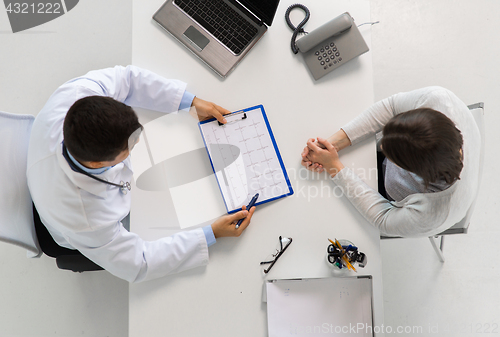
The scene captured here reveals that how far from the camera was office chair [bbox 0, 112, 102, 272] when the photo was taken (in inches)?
40.3

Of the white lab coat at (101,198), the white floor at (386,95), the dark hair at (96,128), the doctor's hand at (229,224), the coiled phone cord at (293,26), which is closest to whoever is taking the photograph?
the dark hair at (96,128)

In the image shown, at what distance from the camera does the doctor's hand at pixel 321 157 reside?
43.6 inches

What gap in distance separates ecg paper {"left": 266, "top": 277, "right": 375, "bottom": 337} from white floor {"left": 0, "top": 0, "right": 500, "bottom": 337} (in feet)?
2.64

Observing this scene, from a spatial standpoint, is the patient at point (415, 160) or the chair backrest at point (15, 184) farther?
the chair backrest at point (15, 184)

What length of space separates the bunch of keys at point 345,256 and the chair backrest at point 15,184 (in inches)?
38.8

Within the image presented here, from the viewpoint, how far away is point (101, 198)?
39.2 inches

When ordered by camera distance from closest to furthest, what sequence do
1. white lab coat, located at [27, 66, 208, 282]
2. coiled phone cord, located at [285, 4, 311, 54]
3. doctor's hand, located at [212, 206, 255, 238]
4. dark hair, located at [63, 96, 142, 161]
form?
dark hair, located at [63, 96, 142, 161], white lab coat, located at [27, 66, 208, 282], doctor's hand, located at [212, 206, 255, 238], coiled phone cord, located at [285, 4, 311, 54]

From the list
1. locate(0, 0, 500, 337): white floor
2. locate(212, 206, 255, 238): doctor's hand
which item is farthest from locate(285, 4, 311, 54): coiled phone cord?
locate(0, 0, 500, 337): white floor

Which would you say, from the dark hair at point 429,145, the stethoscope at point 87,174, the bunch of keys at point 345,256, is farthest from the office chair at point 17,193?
the dark hair at point 429,145

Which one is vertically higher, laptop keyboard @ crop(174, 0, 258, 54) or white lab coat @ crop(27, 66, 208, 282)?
laptop keyboard @ crop(174, 0, 258, 54)

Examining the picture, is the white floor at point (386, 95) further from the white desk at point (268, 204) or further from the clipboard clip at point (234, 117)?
the clipboard clip at point (234, 117)

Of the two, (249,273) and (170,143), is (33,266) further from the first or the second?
(249,273)

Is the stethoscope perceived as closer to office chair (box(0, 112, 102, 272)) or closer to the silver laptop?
office chair (box(0, 112, 102, 272))

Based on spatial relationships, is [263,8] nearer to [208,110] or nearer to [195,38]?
[195,38]
